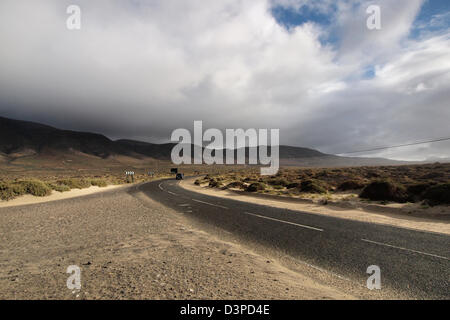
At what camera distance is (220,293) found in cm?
385

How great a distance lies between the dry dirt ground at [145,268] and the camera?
152 inches

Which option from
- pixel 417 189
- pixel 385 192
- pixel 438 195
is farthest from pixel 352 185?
pixel 438 195

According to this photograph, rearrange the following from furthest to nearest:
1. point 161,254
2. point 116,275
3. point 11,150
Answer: point 11,150 < point 161,254 < point 116,275

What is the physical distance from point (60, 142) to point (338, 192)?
225 meters

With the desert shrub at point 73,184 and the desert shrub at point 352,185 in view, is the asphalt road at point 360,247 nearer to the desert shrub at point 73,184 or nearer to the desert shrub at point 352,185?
the desert shrub at point 352,185

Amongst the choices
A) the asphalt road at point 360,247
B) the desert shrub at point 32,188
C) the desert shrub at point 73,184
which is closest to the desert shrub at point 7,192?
the desert shrub at point 32,188

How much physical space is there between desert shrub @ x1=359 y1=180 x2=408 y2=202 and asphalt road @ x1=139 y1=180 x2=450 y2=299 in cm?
820

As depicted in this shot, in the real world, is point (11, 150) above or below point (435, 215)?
above

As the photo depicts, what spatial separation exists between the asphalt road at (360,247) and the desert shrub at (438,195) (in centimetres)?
652

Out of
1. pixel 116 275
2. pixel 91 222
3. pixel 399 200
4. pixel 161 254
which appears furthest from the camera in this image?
pixel 399 200

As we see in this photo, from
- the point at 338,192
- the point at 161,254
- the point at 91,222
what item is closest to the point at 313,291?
the point at 161,254

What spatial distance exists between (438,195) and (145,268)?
658 inches
